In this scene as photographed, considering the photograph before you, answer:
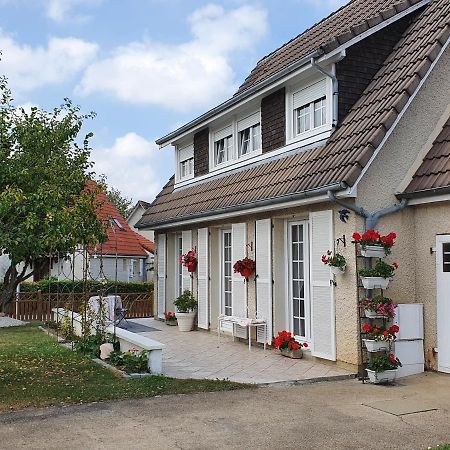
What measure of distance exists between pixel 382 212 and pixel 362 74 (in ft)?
9.55

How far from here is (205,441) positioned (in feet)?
19.3

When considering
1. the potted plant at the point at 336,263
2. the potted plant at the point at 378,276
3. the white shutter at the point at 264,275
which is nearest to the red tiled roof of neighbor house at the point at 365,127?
the white shutter at the point at 264,275

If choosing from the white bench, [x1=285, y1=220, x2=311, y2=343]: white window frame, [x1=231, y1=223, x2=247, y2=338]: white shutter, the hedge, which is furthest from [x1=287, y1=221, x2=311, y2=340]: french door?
the hedge

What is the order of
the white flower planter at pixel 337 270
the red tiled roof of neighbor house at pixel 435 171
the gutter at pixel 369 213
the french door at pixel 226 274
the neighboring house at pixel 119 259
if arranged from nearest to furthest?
the red tiled roof of neighbor house at pixel 435 171 < the gutter at pixel 369 213 < the white flower planter at pixel 337 270 < the french door at pixel 226 274 < the neighboring house at pixel 119 259

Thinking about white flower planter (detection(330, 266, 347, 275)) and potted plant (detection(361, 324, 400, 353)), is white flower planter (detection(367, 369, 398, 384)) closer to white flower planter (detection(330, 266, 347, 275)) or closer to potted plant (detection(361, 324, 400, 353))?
potted plant (detection(361, 324, 400, 353))

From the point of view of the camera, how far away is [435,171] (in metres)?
9.12

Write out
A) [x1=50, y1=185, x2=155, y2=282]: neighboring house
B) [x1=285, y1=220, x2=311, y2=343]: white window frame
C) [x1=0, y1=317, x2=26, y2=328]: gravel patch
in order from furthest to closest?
[x1=50, y1=185, x2=155, y2=282]: neighboring house → [x1=0, y1=317, x2=26, y2=328]: gravel patch → [x1=285, y1=220, x2=311, y2=343]: white window frame

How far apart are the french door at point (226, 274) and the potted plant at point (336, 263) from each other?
453cm

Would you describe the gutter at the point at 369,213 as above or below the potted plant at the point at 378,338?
above

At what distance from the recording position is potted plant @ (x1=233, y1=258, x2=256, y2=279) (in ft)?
39.3

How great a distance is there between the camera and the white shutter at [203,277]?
14336 mm

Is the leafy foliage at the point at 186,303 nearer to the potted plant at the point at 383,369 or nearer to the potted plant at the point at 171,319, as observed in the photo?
the potted plant at the point at 171,319

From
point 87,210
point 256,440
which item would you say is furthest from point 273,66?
point 256,440

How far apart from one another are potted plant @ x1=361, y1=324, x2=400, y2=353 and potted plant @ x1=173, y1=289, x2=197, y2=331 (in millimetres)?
6841
